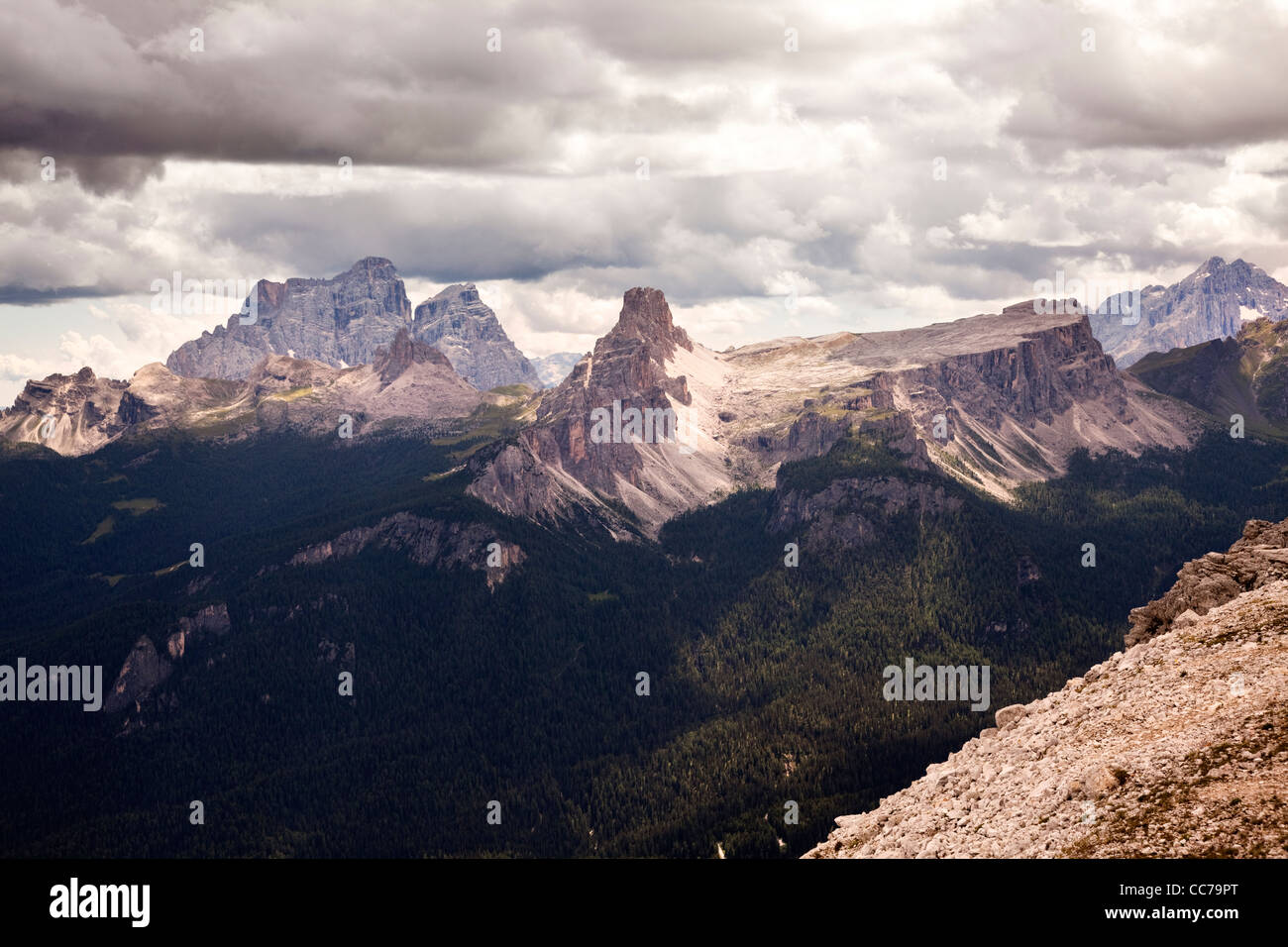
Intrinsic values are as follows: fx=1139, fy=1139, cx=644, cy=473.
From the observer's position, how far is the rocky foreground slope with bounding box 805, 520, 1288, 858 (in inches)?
2442

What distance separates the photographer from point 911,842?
252 feet

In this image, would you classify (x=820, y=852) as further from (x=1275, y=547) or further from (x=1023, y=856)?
(x=1275, y=547)

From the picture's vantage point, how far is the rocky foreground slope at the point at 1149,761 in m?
62.0

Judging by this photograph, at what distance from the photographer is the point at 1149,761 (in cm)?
6894
